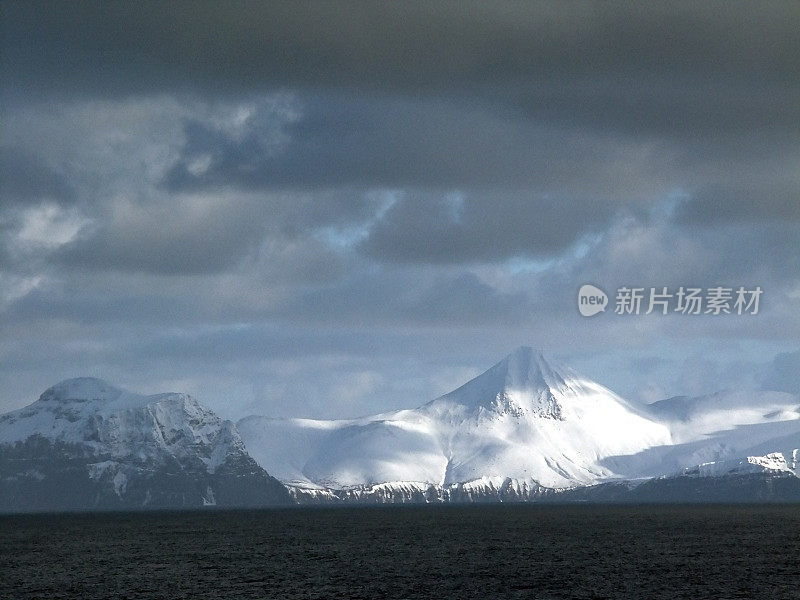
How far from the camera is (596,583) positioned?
597 feet

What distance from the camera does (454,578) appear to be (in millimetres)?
189875

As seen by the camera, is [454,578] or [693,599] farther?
[454,578]

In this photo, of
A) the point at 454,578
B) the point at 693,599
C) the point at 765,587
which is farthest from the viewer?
the point at 454,578

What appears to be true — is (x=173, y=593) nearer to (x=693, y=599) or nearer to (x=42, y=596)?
(x=42, y=596)

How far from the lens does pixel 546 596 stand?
166 meters

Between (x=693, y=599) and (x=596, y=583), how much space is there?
870 inches

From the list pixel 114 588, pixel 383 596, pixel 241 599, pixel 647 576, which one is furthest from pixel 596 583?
pixel 114 588

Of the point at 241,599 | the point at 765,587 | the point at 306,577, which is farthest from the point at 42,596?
the point at 765,587

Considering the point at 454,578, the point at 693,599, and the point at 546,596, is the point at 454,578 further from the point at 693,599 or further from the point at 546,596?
the point at 693,599

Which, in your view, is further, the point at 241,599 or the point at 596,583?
the point at 596,583

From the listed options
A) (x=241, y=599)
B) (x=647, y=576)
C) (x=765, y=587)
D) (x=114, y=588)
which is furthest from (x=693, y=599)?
(x=114, y=588)

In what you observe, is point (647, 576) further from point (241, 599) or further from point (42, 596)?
point (42, 596)

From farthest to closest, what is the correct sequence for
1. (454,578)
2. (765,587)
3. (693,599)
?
Answer: (454,578) → (765,587) → (693,599)

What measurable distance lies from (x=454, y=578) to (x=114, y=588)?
52040mm
